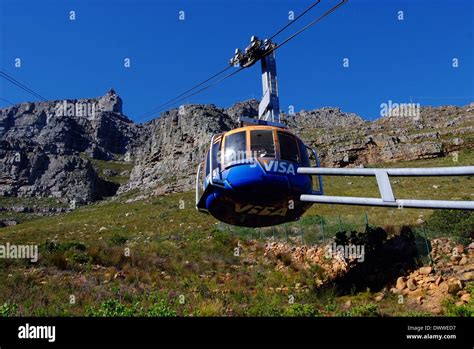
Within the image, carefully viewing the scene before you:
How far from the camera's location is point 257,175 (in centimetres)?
999

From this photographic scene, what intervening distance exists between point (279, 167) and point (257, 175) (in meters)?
0.69

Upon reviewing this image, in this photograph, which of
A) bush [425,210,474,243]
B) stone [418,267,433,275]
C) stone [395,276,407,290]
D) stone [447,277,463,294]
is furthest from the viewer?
bush [425,210,474,243]

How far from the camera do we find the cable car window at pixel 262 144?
10.4m

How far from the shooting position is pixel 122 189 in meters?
132

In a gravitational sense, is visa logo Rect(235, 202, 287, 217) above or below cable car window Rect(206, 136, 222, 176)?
below

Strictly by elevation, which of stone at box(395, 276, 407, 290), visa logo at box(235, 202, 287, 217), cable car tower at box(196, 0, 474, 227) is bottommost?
stone at box(395, 276, 407, 290)

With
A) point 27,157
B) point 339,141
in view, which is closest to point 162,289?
point 339,141

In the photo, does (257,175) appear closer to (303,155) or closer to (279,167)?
(279,167)

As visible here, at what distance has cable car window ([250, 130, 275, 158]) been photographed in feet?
34.0

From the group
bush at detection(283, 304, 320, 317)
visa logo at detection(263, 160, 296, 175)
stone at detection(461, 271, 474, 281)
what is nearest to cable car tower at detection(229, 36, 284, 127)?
visa logo at detection(263, 160, 296, 175)

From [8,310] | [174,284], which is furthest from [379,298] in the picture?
[8,310]

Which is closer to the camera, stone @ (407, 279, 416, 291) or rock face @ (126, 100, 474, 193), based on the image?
stone @ (407, 279, 416, 291)

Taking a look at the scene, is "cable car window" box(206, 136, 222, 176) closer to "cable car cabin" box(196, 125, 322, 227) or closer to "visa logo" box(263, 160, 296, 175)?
"cable car cabin" box(196, 125, 322, 227)
